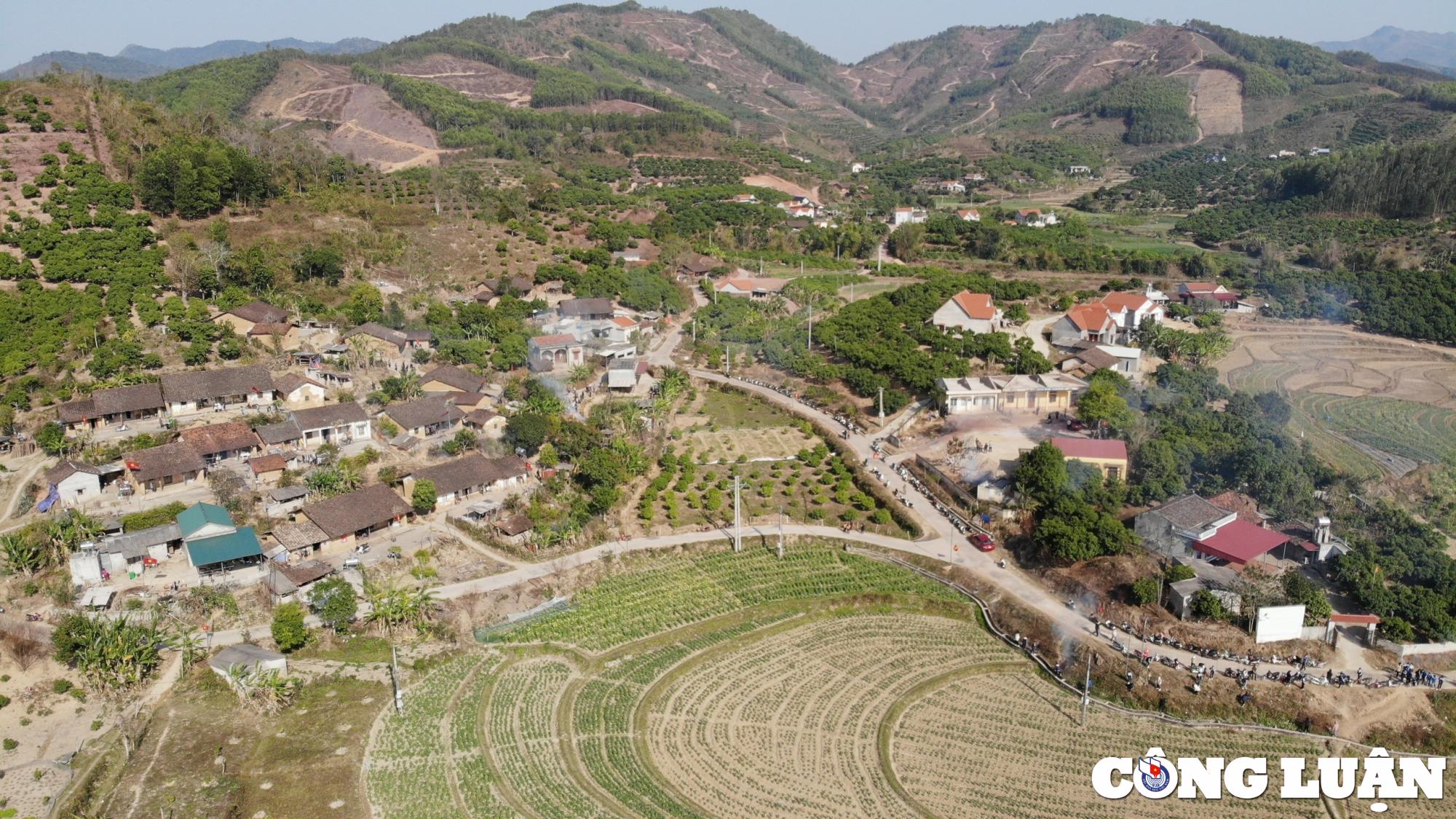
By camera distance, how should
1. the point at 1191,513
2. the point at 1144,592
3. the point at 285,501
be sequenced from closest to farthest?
the point at 1144,592, the point at 1191,513, the point at 285,501

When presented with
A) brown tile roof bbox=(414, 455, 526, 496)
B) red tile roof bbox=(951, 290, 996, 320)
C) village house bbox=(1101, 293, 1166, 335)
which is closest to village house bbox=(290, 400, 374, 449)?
brown tile roof bbox=(414, 455, 526, 496)

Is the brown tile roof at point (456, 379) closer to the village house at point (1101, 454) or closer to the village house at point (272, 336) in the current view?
the village house at point (272, 336)

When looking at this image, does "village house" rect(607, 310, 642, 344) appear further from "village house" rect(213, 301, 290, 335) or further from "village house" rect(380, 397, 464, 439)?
"village house" rect(213, 301, 290, 335)

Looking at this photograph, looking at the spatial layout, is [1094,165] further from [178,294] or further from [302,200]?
[178,294]

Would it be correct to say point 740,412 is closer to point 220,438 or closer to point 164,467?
A: point 220,438

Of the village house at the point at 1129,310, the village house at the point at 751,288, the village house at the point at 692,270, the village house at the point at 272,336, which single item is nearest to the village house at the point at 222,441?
the village house at the point at 272,336

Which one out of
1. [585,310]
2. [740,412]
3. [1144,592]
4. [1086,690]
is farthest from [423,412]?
[1144,592]
